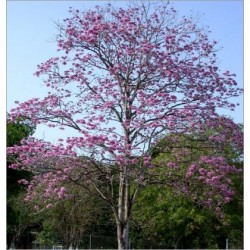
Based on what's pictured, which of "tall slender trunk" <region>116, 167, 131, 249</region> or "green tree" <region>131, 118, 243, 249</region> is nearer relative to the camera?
"tall slender trunk" <region>116, 167, 131, 249</region>

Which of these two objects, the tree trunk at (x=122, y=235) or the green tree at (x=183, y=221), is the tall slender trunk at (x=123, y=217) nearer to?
the tree trunk at (x=122, y=235)

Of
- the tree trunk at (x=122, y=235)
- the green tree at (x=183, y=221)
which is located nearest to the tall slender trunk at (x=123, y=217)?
the tree trunk at (x=122, y=235)

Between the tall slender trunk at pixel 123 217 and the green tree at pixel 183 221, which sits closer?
the tall slender trunk at pixel 123 217

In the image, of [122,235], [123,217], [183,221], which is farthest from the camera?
[183,221]

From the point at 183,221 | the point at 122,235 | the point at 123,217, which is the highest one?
the point at 123,217

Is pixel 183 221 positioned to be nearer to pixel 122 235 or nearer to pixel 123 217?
pixel 123 217

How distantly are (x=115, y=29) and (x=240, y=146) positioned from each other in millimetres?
3210

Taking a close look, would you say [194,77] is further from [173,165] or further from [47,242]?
[47,242]

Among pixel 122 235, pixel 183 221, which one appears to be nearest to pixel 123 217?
pixel 122 235

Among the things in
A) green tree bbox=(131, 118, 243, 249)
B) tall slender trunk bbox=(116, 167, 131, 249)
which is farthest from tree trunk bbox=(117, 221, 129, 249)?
green tree bbox=(131, 118, 243, 249)

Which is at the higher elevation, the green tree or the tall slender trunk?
the tall slender trunk

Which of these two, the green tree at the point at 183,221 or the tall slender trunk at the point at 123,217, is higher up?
the tall slender trunk at the point at 123,217

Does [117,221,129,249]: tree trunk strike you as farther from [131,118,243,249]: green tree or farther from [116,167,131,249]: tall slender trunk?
[131,118,243,249]: green tree
